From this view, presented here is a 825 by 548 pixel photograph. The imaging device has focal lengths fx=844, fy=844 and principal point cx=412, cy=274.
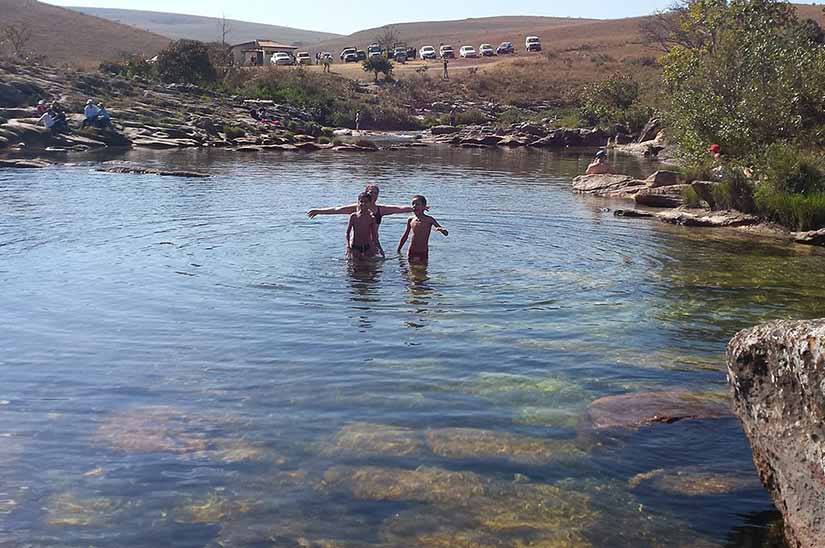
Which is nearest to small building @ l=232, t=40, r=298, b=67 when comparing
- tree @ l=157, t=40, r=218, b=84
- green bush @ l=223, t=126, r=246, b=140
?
tree @ l=157, t=40, r=218, b=84

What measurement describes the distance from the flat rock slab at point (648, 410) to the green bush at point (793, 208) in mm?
13014

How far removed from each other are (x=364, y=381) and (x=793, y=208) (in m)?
14.8

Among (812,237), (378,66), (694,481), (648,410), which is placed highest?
(378,66)

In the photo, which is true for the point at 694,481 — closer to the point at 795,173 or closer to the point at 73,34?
the point at 795,173

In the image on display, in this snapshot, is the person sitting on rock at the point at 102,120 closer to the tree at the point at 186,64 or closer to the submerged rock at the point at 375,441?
the tree at the point at 186,64

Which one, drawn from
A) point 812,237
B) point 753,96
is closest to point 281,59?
point 753,96

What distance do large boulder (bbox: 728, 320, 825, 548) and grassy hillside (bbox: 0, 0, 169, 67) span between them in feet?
373

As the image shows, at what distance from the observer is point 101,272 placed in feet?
49.5

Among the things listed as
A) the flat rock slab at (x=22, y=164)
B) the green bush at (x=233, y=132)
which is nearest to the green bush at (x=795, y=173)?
the flat rock slab at (x=22, y=164)

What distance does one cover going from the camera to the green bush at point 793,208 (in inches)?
781

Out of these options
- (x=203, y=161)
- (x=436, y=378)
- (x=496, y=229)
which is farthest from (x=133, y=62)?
(x=436, y=378)

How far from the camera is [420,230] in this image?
1552 cm

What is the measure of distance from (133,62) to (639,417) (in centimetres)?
7566

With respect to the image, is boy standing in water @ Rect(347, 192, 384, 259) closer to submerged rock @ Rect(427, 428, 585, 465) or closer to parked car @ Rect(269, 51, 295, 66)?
submerged rock @ Rect(427, 428, 585, 465)
